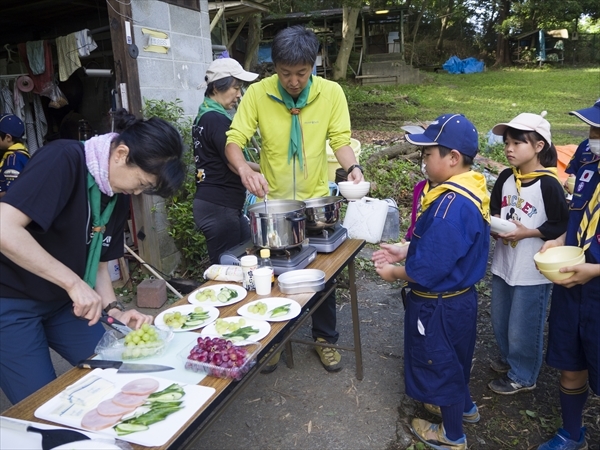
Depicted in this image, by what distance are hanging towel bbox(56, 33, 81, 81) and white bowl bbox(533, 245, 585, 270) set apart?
5.52 meters

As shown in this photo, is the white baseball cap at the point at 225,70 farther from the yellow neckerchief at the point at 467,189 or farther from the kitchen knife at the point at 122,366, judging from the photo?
the kitchen knife at the point at 122,366

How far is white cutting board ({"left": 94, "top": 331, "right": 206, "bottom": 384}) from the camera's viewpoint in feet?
5.50

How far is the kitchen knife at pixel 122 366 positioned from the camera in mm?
1713

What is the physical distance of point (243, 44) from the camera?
1656 cm

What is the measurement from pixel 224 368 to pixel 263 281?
73cm

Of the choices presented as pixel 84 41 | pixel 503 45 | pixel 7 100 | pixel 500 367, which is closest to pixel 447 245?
pixel 500 367

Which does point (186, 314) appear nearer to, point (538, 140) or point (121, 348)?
point (121, 348)

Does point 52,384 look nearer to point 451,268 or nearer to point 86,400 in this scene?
point 86,400

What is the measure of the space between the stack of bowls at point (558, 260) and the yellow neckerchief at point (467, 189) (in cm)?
32

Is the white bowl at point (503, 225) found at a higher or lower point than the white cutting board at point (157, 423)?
higher

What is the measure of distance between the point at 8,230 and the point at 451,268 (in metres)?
1.82

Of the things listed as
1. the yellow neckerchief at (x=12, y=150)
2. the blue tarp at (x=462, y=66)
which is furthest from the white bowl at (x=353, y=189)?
the blue tarp at (x=462, y=66)

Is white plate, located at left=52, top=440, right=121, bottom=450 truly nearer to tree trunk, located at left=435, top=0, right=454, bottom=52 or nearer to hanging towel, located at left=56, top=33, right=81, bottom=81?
hanging towel, located at left=56, top=33, right=81, bottom=81

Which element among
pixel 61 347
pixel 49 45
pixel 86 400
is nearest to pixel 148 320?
pixel 61 347
